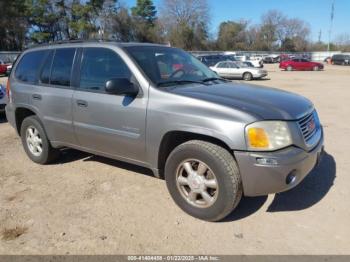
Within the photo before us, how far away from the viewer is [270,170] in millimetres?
3303

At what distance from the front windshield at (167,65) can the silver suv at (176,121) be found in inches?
0.7

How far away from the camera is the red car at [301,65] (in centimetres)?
3878

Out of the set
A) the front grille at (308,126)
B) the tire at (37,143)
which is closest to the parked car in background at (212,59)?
Result: the tire at (37,143)

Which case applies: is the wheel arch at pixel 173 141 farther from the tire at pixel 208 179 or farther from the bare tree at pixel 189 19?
the bare tree at pixel 189 19

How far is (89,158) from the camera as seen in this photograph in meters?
5.85

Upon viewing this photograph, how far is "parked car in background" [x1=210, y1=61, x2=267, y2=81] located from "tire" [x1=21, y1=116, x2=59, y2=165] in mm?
20801

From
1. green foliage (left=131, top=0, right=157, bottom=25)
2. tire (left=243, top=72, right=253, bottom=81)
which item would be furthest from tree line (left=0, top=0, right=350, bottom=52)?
tire (left=243, top=72, right=253, bottom=81)

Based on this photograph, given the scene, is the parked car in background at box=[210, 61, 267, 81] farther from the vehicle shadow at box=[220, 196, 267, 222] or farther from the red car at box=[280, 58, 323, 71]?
the vehicle shadow at box=[220, 196, 267, 222]

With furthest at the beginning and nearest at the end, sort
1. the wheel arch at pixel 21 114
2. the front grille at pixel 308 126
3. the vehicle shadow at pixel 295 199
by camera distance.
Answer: the wheel arch at pixel 21 114, the vehicle shadow at pixel 295 199, the front grille at pixel 308 126

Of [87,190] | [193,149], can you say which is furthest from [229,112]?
[87,190]

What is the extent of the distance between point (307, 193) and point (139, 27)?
239ft

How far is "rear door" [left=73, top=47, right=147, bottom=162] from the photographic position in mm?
4074

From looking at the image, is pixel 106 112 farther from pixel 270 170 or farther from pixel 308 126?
pixel 308 126

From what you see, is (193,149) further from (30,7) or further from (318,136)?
(30,7)
